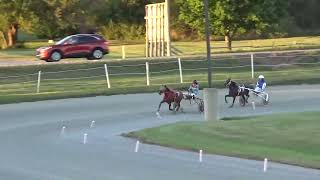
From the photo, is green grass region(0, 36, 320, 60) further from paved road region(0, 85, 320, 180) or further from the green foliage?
paved road region(0, 85, 320, 180)

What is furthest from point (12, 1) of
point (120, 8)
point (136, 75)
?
point (136, 75)

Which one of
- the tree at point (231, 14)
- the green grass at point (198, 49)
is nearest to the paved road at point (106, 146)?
the green grass at point (198, 49)

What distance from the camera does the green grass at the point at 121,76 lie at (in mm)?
32844

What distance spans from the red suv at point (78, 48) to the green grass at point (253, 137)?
26.9 metres

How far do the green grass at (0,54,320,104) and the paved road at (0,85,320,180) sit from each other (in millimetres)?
2568

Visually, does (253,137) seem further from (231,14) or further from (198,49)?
(198,49)

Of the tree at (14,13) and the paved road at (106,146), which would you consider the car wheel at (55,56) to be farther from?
the tree at (14,13)

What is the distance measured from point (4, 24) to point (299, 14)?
35522mm

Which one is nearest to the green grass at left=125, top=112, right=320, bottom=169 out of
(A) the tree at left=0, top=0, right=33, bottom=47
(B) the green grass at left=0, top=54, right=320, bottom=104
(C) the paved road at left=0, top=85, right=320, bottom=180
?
(C) the paved road at left=0, top=85, right=320, bottom=180

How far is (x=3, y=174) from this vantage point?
13.3m

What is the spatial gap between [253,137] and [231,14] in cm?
4062

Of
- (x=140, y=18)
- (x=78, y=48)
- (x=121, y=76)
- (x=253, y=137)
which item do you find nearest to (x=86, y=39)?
(x=78, y=48)

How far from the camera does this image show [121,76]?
1540 inches

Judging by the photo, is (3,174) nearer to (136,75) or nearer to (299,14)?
(136,75)
